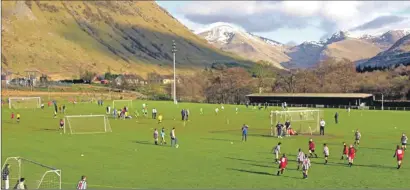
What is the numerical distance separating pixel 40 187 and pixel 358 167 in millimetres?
18036

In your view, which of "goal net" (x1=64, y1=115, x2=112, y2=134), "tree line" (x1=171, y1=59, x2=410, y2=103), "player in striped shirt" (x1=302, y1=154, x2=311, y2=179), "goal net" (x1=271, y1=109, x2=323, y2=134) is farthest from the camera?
"tree line" (x1=171, y1=59, x2=410, y2=103)

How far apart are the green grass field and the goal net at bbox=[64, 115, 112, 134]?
140 centimetres

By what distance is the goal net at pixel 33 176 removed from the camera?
24541 mm

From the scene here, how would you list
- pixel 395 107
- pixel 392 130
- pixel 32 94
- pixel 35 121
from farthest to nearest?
pixel 32 94, pixel 395 107, pixel 35 121, pixel 392 130

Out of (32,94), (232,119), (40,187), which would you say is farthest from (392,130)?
(32,94)

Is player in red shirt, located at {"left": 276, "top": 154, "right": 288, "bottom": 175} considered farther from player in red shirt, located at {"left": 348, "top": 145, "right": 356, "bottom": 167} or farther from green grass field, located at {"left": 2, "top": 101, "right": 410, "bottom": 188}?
player in red shirt, located at {"left": 348, "top": 145, "right": 356, "bottom": 167}

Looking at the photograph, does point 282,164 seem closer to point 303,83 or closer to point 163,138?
point 163,138

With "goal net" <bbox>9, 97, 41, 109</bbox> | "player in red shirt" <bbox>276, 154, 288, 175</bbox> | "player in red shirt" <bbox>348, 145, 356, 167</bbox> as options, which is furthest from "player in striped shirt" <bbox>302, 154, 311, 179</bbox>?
"goal net" <bbox>9, 97, 41, 109</bbox>

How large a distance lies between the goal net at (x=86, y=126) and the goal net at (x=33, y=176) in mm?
24717

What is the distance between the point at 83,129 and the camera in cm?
5984

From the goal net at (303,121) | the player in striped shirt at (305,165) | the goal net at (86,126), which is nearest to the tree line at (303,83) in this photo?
the goal net at (303,121)

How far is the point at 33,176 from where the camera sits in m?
28.6

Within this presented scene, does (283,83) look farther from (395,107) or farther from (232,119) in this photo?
(232,119)

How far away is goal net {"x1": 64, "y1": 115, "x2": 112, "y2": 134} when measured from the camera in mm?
57719
